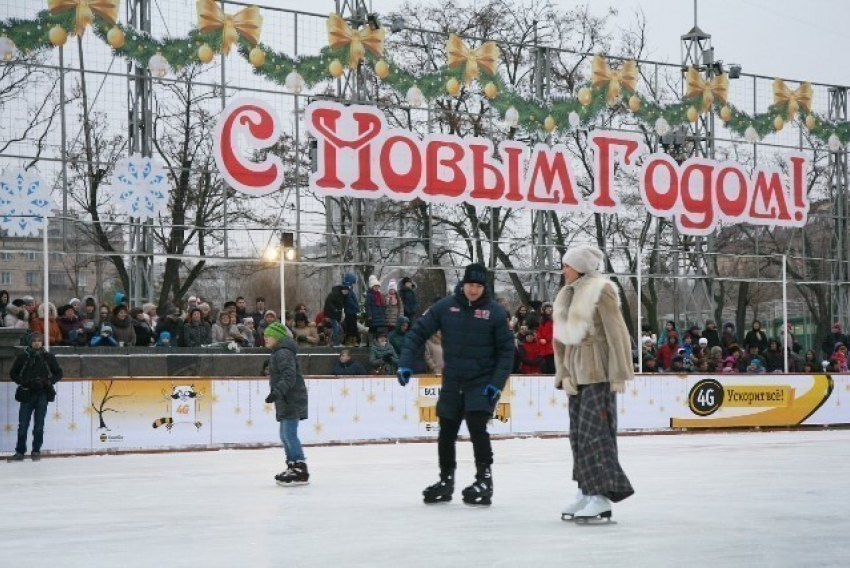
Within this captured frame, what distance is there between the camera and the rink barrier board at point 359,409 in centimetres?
1975

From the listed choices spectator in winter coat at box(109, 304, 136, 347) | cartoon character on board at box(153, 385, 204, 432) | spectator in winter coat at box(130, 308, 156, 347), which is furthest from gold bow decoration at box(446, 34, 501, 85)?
cartoon character on board at box(153, 385, 204, 432)

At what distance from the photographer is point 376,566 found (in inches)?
283

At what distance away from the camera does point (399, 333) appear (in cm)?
2345

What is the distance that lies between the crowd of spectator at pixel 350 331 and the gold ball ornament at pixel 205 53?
14.7 feet

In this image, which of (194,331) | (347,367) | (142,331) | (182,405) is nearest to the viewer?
(182,405)

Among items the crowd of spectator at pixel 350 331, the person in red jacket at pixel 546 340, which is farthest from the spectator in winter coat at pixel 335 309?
the person in red jacket at pixel 546 340

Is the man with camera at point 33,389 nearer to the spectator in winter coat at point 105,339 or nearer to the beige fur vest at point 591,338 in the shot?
the spectator in winter coat at point 105,339

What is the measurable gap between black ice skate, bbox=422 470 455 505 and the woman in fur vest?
1.57m

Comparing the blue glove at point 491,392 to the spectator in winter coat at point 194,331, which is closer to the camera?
the blue glove at point 491,392

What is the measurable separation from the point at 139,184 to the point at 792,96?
16389 mm

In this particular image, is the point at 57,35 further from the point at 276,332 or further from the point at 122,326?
the point at 276,332

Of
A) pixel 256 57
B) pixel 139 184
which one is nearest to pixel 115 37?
pixel 139 184

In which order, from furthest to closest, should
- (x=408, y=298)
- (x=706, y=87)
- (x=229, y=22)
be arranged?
(x=706, y=87) < (x=229, y=22) < (x=408, y=298)

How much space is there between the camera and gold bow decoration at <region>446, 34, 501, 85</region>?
29.9 meters
